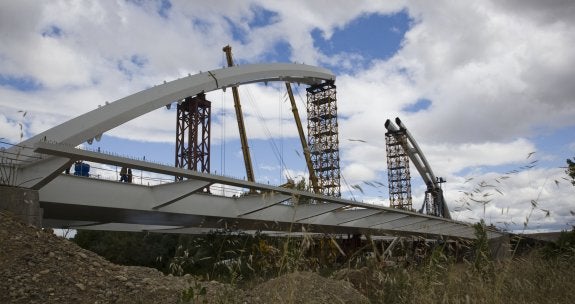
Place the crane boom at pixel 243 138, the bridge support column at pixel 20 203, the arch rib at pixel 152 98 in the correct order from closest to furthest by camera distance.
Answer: the bridge support column at pixel 20 203 → the arch rib at pixel 152 98 → the crane boom at pixel 243 138

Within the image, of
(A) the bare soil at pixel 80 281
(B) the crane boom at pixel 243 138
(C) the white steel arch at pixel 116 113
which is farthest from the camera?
(B) the crane boom at pixel 243 138

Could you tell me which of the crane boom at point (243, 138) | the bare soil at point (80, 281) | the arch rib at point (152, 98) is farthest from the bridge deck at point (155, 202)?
the crane boom at point (243, 138)

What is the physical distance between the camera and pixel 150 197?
68.1 ft

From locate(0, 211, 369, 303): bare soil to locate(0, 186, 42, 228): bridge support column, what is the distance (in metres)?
3.33

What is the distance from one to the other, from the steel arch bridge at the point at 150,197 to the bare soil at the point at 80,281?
179 centimetres

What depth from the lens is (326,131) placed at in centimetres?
6172

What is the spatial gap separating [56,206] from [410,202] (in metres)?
68.3

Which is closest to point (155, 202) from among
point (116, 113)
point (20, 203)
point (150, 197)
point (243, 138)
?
point (150, 197)

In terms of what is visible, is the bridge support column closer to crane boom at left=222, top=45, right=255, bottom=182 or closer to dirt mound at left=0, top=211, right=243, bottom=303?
dirt mound at left=0, top=211, right=243, bottom=303

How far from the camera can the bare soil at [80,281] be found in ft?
22.4

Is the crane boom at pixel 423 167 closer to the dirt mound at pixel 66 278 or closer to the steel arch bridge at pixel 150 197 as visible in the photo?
the steel arch bridge at pixel 150 197

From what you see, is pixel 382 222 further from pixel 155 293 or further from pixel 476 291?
pixel 476 291

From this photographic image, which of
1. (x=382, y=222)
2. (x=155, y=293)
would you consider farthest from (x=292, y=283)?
(x=382, y=222)

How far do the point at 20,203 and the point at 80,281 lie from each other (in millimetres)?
6355
